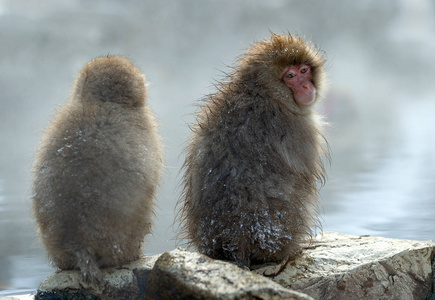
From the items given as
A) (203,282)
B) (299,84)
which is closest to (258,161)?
(299,84)

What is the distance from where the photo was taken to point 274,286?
1.98 m

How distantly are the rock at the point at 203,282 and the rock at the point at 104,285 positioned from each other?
0.28 metres

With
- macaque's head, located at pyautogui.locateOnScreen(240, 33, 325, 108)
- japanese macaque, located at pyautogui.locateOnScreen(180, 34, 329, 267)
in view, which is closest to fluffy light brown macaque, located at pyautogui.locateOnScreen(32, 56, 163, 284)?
japanese macaque, located at pyautogui.locateOnScreen(180, 34, 329, 267)

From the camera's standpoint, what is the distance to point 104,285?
2.58 meters

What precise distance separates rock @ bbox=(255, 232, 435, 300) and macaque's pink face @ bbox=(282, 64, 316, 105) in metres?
0.85

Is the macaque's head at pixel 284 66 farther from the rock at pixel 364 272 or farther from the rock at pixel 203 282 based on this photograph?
the rock at pixel 203 282

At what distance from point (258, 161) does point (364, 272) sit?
767 mm

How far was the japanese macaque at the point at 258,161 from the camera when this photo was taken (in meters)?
2.72

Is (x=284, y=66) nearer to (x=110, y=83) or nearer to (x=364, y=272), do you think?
(x=110, y=83)

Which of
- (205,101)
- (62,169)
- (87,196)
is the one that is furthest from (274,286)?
(205,101)

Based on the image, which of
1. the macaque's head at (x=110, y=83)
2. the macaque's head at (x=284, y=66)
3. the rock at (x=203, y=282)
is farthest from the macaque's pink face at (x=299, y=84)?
the rock at (x=203, y=282)

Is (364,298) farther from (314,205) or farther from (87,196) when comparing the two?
(87,196)

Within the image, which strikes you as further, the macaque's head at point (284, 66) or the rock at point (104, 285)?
the macaque's head at point (284, 66)

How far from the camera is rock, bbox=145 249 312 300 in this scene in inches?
76.5
